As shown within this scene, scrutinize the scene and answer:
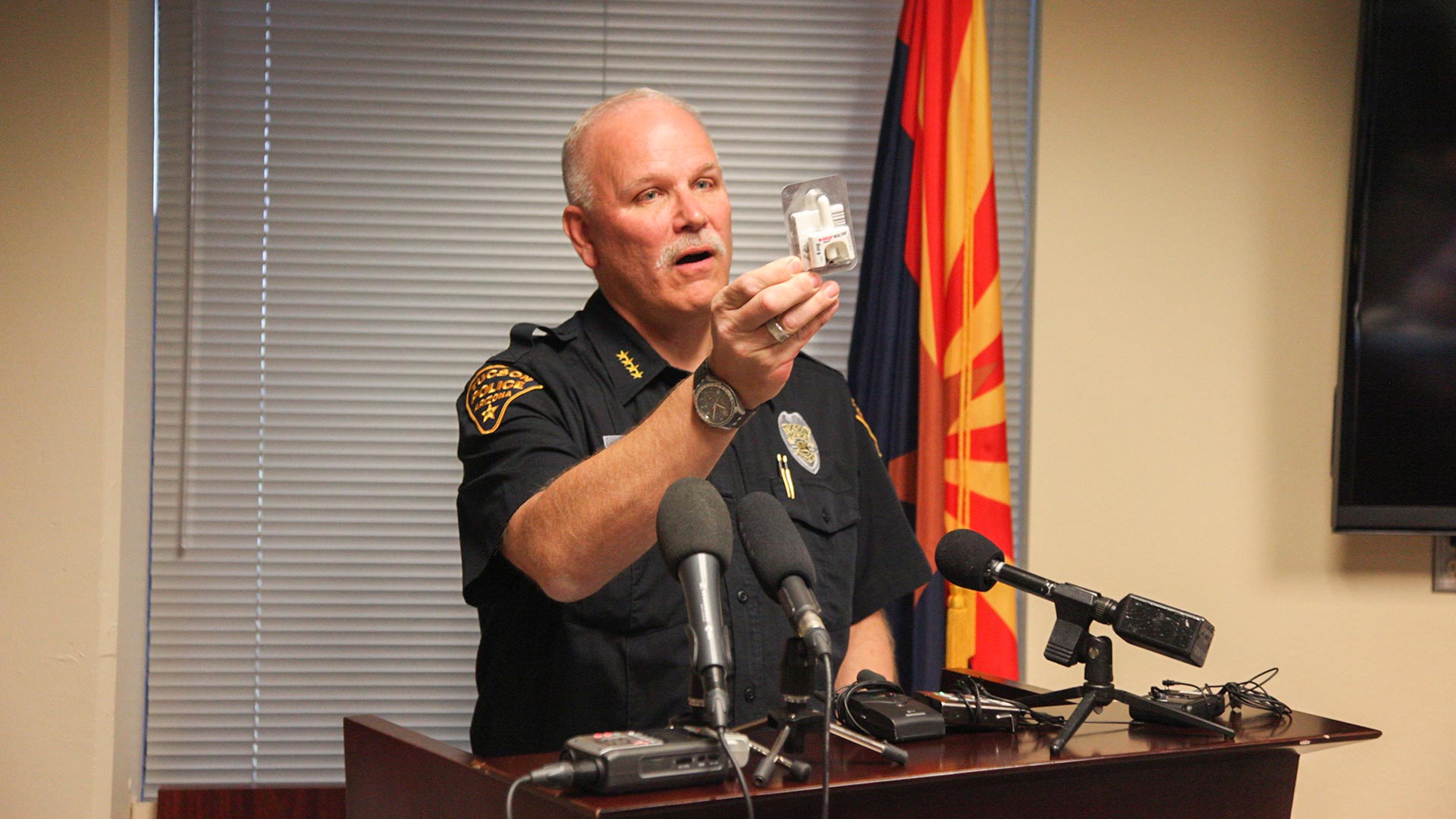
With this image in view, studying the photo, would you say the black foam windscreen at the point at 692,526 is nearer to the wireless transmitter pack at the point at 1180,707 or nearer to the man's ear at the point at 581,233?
the wireless transmitter pack at the point at 1180,707

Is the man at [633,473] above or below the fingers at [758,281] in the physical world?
below

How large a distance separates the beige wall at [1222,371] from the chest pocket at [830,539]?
35.0 inches

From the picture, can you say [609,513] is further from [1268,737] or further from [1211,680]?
[1211,680]

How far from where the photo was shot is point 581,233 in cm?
189

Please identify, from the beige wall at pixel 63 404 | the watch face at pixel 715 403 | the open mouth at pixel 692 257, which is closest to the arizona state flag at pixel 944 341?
the open mouth at pixel 692 257

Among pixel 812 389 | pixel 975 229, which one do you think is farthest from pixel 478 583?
pixel 975 229

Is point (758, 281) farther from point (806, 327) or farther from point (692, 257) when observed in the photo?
point (692, 257)

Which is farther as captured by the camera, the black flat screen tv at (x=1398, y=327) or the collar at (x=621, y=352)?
the black flat screen tv at (x=1398, y=327)

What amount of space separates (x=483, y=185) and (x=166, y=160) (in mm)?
720

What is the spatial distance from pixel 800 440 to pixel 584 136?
62 cm

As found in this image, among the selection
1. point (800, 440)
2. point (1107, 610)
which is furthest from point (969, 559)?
point (800, 440)

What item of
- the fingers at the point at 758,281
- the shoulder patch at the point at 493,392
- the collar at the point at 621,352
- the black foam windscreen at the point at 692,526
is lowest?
the black foam windscreen at the point at 692,526

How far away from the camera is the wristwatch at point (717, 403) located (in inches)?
46.6

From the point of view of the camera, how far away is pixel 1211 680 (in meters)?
2.57
